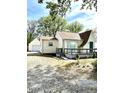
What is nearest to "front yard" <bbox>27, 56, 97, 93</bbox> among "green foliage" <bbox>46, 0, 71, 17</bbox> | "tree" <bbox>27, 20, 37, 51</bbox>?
"tree" <bbox>27, 20, 37, 51</bbox>

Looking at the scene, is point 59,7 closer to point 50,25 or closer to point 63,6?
point 63,6

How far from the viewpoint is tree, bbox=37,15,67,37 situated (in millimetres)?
1521

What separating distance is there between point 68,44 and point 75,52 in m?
0.07

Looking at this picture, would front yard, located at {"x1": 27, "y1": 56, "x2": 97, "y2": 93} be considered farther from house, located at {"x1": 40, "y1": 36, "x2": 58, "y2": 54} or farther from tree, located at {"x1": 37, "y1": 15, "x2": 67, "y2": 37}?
tree, located at {"x1": 37, "y1": 15, "x2": 67, "y2": 37}

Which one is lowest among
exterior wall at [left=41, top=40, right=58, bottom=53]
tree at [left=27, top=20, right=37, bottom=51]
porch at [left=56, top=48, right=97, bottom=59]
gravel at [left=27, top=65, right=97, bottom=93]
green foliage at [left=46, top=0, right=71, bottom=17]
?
gravel at [left=27, top=65, right=97, bottom=93]

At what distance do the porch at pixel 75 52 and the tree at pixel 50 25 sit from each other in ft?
0.43

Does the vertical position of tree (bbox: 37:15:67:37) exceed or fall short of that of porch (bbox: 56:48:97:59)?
it exceeds it

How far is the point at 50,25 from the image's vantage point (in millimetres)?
1546

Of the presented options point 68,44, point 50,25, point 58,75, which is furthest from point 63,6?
point 58,75

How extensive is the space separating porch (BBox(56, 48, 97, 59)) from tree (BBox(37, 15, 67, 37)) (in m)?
0.13

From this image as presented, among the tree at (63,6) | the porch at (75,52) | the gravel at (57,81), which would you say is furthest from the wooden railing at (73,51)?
the tree at (63,6)

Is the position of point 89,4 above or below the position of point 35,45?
above

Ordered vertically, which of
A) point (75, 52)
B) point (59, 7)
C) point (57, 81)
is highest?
point (59, 7)

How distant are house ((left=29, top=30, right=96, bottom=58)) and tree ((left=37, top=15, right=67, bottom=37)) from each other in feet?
0.11
